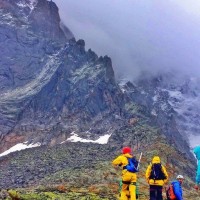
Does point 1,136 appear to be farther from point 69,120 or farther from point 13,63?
point 13,63

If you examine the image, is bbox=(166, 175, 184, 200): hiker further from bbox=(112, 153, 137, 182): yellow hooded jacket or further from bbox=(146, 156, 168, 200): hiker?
bbox=(112, 153, 137, 182): yellow hooded jacket

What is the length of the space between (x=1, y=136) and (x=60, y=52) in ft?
183

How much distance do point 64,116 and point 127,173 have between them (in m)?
130

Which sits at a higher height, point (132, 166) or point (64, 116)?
point (132, 166)

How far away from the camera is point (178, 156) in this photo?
10312 centimetres

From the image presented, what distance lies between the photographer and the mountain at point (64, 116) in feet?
315

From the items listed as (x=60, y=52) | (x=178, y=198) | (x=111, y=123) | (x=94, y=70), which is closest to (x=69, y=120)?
(x=111, y=123)

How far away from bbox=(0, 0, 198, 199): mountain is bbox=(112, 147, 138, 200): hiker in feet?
128

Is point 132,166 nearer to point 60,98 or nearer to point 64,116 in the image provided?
point 64,116

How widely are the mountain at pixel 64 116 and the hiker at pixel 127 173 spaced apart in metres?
39.1

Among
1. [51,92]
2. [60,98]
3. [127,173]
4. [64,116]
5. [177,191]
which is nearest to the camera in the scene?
[177,191]

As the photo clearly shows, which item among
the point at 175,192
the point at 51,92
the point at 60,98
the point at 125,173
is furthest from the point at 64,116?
the point at 175,192

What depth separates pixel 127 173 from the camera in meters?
27.1

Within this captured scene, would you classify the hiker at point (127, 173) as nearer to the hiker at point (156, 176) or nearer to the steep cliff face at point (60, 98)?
the hiker at point (156, 176)
